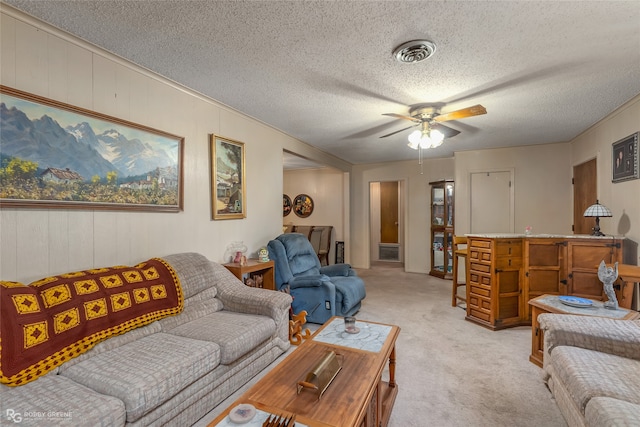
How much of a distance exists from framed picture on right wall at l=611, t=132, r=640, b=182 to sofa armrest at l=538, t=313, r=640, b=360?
5.93 ft

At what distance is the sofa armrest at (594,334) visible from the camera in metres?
1.74

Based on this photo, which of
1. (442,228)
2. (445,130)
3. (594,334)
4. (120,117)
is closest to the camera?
(594,334)

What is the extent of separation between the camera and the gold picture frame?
3051 mm

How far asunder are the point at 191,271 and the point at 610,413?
2.60 metres

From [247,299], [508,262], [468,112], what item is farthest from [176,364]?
[508,262]

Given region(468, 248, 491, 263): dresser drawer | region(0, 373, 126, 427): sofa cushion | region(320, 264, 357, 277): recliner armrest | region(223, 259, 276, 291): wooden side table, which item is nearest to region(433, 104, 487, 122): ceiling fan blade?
region(468, 248, 491, 263): dresser drawer

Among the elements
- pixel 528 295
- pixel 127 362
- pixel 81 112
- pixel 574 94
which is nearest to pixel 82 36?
pixel 81 112

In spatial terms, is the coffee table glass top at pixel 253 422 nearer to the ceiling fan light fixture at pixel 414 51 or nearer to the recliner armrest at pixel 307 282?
the recliner armrest at pixel 307 282

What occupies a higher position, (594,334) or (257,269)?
(257,269)

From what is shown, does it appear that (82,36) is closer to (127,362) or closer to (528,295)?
(127,362)

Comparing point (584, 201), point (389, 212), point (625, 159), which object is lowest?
point (389, 212)

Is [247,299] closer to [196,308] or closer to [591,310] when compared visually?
[196,308]

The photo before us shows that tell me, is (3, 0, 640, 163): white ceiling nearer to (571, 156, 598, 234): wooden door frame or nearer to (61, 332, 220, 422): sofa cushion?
(571, 156, 598, 234): wooden door frame

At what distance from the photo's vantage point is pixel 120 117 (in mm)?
2264
